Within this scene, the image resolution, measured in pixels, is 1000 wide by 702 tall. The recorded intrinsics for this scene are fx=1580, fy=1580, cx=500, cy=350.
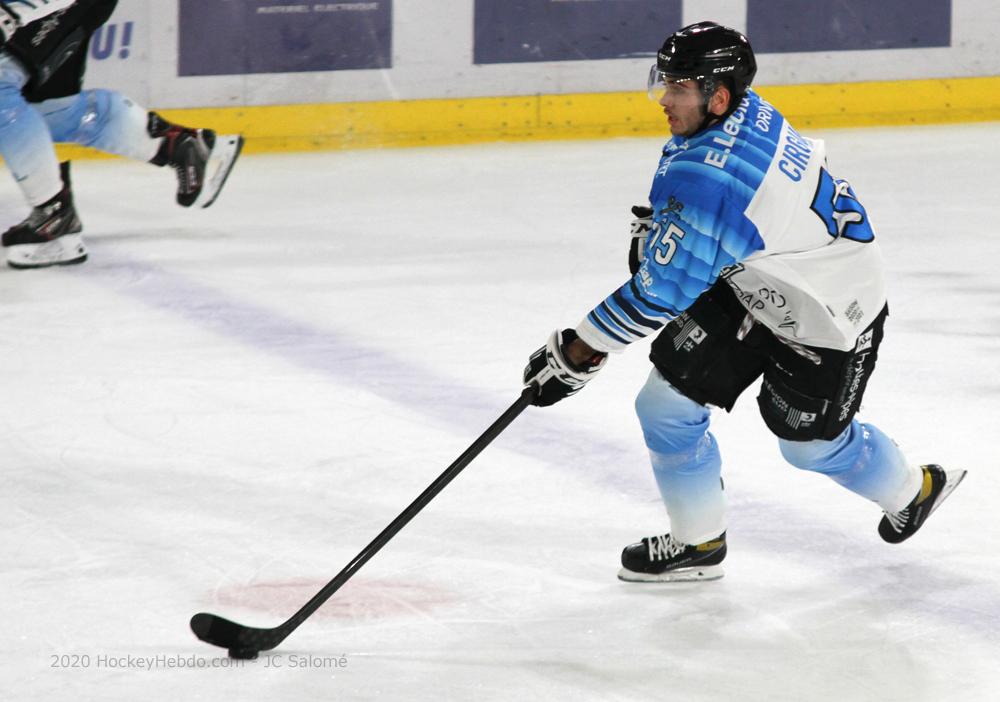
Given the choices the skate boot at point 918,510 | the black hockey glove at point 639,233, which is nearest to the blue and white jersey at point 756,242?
the black hockey glove at point 639,233

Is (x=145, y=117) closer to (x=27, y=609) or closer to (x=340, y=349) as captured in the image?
(x=340, y=349)

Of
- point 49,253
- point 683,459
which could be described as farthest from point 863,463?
point 49,253

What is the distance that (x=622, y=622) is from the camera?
266 cm

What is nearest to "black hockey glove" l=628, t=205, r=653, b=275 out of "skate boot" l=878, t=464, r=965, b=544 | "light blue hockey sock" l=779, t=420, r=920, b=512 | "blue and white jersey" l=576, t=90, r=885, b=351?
"blue and white jersey" l=576, t=90, r=885, b=351

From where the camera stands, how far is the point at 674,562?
9.29 feet

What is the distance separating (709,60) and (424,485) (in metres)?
1.20

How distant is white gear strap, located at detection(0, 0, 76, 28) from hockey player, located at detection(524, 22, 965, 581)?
3.03 meters

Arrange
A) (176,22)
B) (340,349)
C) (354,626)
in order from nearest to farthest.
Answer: (354,626)
(340,349)
(176,22)

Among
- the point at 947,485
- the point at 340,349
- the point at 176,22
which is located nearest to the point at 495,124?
the point at 176,22

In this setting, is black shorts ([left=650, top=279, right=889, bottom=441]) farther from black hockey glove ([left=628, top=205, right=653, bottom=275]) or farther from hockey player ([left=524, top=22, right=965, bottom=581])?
black hockey glove ([left=628, top=205, right=653, bottom=275])

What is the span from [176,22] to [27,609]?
174 inches

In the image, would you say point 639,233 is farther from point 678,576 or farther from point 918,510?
point 918,510

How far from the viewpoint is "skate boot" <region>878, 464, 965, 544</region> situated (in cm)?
287

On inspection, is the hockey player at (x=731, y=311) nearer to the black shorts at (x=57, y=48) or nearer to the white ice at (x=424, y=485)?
the white ice at (x=424, y=485)
